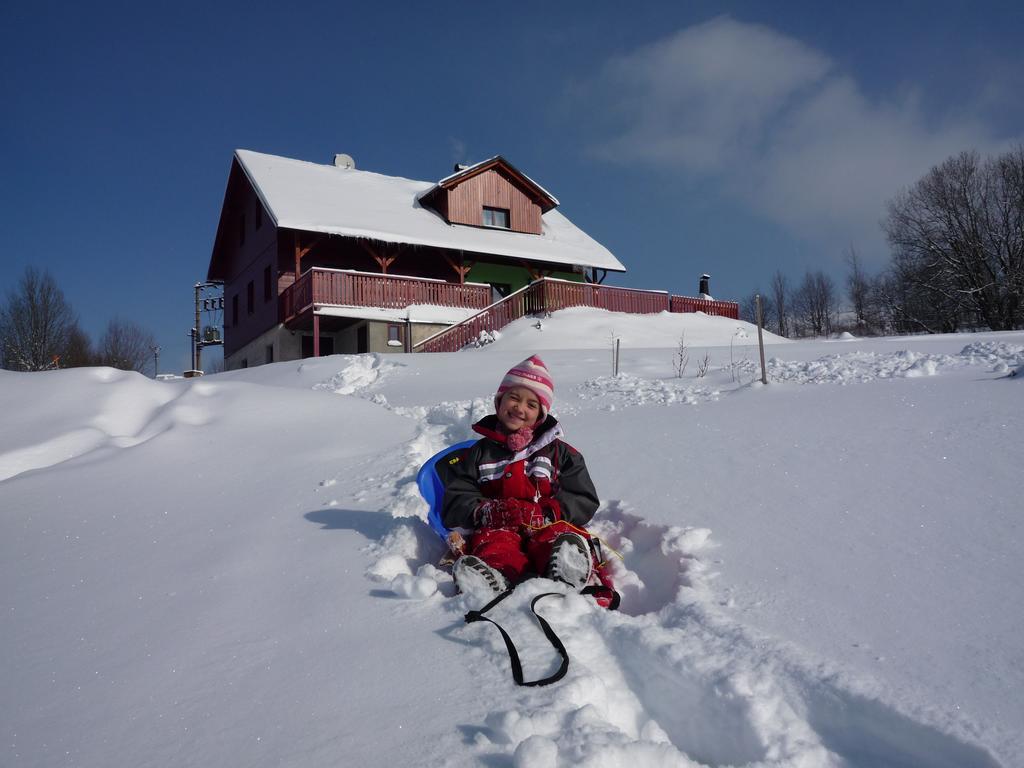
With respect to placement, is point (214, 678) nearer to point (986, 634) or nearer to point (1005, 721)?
point (1005, 721)

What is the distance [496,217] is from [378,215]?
4.36 meters

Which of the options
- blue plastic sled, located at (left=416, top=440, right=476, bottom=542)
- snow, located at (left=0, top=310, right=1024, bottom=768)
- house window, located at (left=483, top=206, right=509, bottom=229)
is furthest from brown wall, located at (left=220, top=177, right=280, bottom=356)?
blue plastic sled, located at (left=416, top=440, right=476, bottom=542)

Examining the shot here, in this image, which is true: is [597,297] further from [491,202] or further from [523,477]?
[523,477]

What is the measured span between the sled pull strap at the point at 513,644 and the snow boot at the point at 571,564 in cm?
16

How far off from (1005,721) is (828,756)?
35 centimetres

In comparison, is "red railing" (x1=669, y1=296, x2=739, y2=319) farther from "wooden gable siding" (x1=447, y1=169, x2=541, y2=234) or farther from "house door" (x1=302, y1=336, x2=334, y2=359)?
"house door" (x1=302, y1=336, x2=334, y2=359)

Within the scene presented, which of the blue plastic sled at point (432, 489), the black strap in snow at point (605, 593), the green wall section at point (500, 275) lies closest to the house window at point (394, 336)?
the green wall section at point (500, 275)

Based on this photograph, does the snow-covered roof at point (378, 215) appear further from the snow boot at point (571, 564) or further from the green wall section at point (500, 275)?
the snow boot at point (571, 564)

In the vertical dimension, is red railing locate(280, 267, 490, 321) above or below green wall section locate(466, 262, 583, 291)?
below

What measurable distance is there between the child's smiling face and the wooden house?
11.9 metres

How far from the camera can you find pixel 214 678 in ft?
5.55

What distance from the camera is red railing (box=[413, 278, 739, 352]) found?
47.9 feet

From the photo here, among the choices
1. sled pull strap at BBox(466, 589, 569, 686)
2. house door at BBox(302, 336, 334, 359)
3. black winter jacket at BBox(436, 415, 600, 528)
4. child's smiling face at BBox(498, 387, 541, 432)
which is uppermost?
house door at BBox(302, 336, 334, 359)

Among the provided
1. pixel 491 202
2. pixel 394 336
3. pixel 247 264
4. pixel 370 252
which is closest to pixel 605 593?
pixel 394 336
